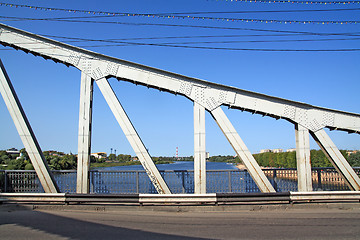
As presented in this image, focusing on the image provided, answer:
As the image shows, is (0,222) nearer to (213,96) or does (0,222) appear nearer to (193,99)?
(193,99)

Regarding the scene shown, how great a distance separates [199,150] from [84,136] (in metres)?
4.55

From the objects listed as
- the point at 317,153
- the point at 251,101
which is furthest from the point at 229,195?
the point at 317,153

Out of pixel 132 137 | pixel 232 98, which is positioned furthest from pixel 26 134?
pixel 232 98

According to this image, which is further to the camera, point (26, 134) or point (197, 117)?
point (26, 134)

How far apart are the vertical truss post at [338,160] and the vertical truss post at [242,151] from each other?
8.36ft

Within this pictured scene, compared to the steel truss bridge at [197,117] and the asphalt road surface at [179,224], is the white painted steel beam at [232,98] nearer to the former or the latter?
the steel truss bridge at [197,117]

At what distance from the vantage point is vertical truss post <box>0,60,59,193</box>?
10016mm

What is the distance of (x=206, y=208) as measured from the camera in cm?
880

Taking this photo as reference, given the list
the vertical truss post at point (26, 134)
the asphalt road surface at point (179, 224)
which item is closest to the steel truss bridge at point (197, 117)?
the vertical truss post at point (26, 134)

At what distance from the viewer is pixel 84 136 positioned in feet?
33.1

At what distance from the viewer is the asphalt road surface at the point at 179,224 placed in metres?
5.84

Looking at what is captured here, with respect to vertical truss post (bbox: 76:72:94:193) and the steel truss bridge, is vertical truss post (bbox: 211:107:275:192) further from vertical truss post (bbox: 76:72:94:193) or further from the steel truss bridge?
vertical truss post (bbox: 76:72:94:193)

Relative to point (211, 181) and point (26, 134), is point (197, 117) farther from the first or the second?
point (26, 134)

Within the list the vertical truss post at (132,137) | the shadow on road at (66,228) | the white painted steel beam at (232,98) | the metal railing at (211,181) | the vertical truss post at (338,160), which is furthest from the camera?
the metal railing at (211,181)
